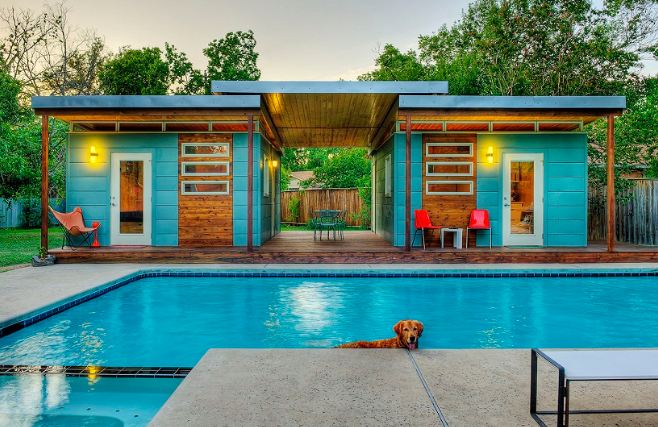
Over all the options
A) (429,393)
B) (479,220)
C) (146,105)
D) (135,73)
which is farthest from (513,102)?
(135,73)

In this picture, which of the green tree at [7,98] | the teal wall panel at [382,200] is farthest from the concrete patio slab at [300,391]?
the green tree at [7,98]

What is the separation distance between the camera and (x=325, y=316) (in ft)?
17.0

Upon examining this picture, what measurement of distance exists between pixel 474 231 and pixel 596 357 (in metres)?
7.46

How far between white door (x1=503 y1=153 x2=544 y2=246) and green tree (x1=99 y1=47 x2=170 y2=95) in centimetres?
1910

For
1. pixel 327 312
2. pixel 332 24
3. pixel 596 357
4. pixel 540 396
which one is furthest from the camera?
pixel 332 24

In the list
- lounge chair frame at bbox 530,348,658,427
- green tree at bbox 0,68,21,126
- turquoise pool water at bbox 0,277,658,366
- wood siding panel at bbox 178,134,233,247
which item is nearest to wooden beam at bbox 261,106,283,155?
wood siding panel at bbox 178,134,233,247

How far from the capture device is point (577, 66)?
1692 cm

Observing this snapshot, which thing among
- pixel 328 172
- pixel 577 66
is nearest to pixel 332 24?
pixel 328 172

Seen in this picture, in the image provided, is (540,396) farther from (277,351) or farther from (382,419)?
(277,351)

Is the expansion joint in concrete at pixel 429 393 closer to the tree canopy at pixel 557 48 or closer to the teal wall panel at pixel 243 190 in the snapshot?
the teal wall panel at pixel 243 190

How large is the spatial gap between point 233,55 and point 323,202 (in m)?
13.2

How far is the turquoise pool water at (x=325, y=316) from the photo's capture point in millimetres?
4156

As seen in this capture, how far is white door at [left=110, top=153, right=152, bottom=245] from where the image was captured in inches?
357

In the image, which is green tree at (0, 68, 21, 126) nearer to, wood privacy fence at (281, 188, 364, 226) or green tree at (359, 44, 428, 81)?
wood privacy fence at (281, 188, 364, 226)
